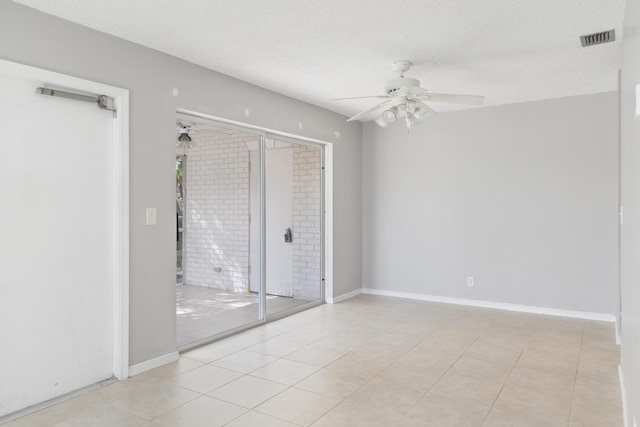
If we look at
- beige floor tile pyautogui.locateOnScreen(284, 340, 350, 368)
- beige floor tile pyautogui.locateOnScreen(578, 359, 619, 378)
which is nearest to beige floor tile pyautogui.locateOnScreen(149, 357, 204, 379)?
beige floor tile pyautogui.locateOnScreen(284, 340, 350, 368)

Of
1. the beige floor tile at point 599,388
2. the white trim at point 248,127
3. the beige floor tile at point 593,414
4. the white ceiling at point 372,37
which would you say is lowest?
the beige floor tile at point 593,414

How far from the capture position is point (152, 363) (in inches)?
132

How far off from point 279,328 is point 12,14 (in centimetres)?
334

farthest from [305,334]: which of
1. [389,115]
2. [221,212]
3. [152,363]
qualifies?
[389,115]

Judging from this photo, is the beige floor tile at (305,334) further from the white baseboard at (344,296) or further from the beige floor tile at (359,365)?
the white baseboard at (344,296)

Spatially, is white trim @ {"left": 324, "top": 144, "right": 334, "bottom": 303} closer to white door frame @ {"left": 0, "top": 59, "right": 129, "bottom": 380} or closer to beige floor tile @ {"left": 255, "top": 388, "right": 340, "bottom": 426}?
beige floor tile @ {"left": 255, "top": 388, "right": 340, "bottom": 426}

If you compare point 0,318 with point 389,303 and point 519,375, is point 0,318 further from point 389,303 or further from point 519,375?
point 389,303

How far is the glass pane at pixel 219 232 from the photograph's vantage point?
4609 millimetres

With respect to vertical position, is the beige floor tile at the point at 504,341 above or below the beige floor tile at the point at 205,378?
above

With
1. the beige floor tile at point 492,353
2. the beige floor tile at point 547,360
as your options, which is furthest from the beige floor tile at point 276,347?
the beige floor tile at point 547,360

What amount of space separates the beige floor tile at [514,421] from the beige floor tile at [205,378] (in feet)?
5.71

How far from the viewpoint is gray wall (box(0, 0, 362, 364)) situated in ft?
8.89

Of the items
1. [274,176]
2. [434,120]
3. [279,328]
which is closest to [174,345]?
[279,328]

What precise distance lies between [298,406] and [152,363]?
4.36 feet
